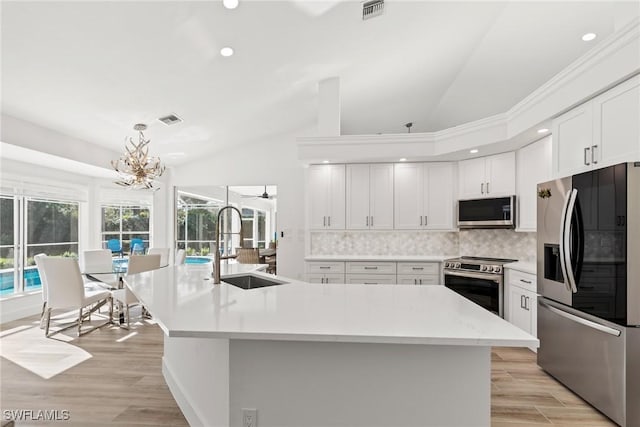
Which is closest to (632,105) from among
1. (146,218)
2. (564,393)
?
(564,393)

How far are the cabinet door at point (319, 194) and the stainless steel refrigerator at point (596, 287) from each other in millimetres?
2728

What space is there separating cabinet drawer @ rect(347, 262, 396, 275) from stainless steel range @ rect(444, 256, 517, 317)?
71 centimetres

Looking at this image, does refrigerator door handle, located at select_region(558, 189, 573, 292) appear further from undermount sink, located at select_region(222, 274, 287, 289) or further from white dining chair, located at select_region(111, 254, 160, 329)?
white dining chair, located at select_region(111, 254, 160, 329)

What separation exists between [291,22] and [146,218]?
5.28 m

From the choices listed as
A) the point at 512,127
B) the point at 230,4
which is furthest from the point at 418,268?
the point at 230,4

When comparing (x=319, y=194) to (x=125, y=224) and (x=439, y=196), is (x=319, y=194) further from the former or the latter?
(x=125, y=224)

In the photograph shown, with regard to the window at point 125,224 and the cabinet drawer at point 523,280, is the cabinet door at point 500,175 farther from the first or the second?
the window at point 125,224

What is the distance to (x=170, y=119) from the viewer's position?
426 cm

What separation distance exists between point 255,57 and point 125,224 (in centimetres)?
490

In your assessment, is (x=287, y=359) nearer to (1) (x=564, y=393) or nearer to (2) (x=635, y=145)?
(1) (x=564, y=393)

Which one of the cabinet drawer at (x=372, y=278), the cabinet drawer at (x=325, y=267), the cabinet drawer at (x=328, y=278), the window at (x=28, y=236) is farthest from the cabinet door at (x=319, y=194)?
the window at (x=28, y=236)

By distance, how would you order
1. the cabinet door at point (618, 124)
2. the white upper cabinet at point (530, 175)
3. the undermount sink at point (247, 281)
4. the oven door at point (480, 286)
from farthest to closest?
the oven door at point (480, 286), the white upper cabinet at point (530, 175), the undermount sink at point (247, 281), the cabinet door at point (618, 124)

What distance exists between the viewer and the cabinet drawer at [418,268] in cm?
429

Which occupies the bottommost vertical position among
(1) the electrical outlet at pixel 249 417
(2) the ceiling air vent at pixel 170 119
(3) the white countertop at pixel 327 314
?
(1) the electrical outlet at pixel 249 417
